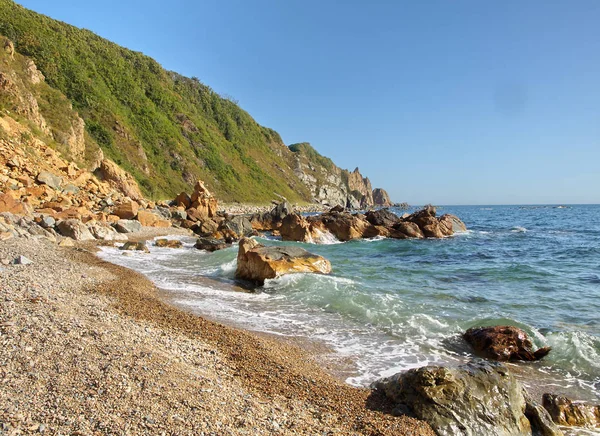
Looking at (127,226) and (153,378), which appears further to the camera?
(127,226)

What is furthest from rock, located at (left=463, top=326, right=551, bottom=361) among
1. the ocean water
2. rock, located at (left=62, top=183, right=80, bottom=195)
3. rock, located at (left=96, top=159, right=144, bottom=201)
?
rock, located at (left=96, top=159, right=144, bottom=201)

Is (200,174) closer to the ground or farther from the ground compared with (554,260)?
farther from the ground

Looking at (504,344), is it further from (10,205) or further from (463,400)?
(10,205)

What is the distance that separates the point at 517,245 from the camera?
3031 cm

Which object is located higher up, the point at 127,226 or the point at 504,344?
the point at 127,226

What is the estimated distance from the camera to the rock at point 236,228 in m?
32.0

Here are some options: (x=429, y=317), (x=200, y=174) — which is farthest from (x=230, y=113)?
(x=429, y=317)

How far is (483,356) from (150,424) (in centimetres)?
747

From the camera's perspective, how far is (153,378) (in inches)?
215

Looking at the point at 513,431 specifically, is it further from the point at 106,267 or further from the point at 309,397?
the point at 106,267

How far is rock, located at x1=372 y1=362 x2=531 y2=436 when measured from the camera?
5.62m

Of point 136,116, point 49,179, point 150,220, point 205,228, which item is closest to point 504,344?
point 205,228

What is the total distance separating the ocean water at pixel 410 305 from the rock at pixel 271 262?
531mm

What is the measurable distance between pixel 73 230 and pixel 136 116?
52091mm
